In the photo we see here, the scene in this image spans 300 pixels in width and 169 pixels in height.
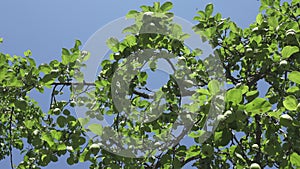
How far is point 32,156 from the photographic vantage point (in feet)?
11.2

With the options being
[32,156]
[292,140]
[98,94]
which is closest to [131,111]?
[98,94]

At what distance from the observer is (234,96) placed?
5.77ft

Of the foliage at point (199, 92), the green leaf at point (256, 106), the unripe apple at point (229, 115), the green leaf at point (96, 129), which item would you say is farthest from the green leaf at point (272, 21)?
the green leaf at point (96, 129)

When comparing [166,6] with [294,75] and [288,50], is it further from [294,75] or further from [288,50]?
[294,75]

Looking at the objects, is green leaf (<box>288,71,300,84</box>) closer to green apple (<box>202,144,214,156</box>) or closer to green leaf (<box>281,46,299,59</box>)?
green leaf (<box>281,46,299,59</box>)

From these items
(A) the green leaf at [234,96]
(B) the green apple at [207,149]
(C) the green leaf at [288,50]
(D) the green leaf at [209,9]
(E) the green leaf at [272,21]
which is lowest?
(B) the green apple at [207,149]

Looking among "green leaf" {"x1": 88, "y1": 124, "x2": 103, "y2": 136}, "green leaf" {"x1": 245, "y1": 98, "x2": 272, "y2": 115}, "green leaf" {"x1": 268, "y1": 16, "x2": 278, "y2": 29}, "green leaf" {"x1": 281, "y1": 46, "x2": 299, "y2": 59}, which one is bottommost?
"green leaf" {"x1": 245, "y1": 98, "x2": 272, "y2": 115}

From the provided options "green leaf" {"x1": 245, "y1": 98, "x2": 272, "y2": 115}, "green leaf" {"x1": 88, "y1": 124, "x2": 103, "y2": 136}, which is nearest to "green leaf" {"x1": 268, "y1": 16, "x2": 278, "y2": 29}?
"green leaf" {"x1": 245, "y1": 98, "x2": 272, "y2": 115}

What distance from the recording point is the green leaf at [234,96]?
68.4 inches

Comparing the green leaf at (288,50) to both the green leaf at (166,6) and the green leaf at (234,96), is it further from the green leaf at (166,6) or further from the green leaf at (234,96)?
the green leaf at (166,6)

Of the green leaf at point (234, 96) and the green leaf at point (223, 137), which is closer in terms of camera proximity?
the green leaf at point (234, 96)

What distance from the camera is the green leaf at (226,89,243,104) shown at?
1.74 m

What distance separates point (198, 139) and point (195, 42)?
125 centimetres

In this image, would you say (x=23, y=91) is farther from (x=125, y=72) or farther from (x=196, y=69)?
(x=196, y=69)
